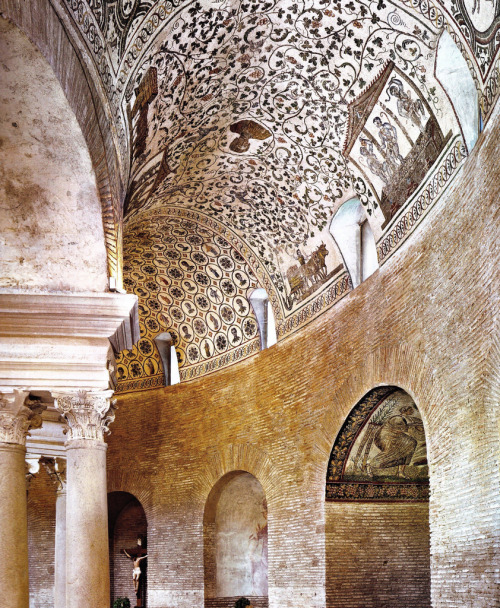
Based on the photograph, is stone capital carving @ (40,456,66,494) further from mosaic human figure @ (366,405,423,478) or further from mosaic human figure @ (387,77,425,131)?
mosaic human figure @ (387,77,425,131)

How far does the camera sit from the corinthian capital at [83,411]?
8.69m

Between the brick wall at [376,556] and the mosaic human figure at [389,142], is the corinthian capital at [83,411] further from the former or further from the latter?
the brick wall at [376,556]

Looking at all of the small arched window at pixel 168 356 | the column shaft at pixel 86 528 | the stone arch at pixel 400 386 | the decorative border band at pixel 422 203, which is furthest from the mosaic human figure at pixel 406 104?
the small arched window at pixel 168 356

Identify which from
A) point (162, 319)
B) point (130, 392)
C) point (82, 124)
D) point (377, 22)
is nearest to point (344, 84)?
point (377, 22)

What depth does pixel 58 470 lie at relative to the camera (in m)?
13.9

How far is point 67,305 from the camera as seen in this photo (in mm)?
8539

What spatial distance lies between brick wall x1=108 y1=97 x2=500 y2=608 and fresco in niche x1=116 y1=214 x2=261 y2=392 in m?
0.56

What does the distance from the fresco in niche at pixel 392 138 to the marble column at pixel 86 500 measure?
4.86 m

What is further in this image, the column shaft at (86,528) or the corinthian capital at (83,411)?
the corinthian capital at (83,411)

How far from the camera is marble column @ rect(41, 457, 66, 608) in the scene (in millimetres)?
13641

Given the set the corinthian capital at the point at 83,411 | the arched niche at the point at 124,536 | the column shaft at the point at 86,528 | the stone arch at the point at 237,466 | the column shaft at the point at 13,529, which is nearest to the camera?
the column shaft at the point at 13,529

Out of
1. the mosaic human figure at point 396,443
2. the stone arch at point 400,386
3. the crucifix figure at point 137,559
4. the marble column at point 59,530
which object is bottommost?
the crucifix figure at point 137,559

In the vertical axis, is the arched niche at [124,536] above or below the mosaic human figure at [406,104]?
below

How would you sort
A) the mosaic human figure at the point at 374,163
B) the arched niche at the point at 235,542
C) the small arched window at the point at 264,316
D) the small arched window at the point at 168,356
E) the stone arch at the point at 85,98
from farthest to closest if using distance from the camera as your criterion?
1. the small arched window at the point at 168,356
2. the arched niche at the point at 235,542
3. the small arched window at the point at 264,316
4. the mosaic human figure at the point at 374,163
5. the stone arch at the point at 85,98
